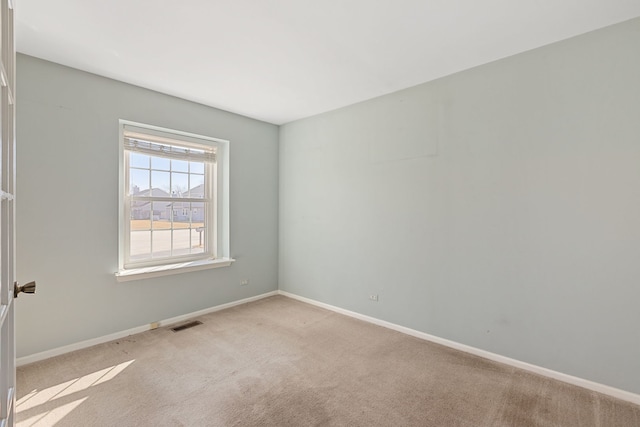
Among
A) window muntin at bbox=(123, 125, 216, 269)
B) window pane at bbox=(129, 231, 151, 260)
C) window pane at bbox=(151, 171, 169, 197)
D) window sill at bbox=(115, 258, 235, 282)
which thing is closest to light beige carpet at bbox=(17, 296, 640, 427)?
window sill at bbox=(115, 258, 235, 282)

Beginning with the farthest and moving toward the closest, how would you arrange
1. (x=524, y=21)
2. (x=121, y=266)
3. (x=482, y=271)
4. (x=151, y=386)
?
1. (x=121, y=266)
2. (x=482, y=271)
3. (x=151, y=386)
4. (x=524, y=21)

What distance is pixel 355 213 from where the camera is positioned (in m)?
3.68

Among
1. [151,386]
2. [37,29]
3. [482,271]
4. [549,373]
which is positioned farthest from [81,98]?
[549,373]

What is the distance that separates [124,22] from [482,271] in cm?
345

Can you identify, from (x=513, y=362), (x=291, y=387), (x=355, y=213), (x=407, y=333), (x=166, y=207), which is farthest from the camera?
(x=355, y=213)

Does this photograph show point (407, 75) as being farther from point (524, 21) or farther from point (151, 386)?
point (151, 386)

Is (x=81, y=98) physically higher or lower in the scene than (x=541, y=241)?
higher

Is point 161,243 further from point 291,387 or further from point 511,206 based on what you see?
point 511,206

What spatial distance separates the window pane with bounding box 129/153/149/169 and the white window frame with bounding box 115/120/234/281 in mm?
55

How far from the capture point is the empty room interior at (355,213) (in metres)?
2.06

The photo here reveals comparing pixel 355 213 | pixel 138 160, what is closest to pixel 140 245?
pixel 138 160

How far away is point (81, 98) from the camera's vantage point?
110 inches

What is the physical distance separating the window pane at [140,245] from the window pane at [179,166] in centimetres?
82

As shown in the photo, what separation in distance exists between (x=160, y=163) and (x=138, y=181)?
33 centimetres
